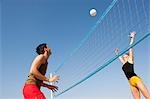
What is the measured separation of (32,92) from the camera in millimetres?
6906

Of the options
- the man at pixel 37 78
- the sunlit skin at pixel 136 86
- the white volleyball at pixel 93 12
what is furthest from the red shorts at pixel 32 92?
the white volleyball at pixel 93 12

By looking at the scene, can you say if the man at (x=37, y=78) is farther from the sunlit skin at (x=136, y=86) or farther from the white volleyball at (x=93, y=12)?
the white volleyball at (x=93, y=12)

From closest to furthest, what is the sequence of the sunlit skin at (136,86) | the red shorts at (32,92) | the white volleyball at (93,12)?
the red shorts at (32,92) < the sunlit skin at (136,86) < the white volleyball at (93,12)

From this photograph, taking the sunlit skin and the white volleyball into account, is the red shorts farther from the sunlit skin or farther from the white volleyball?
the white volleyball

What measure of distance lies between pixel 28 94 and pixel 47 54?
716mm

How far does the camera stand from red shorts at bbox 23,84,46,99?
689cm

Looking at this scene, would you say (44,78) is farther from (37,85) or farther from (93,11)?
(93,11)

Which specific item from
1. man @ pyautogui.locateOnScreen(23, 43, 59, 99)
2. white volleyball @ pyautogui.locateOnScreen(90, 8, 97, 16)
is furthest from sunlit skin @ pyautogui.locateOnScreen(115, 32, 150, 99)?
man @ pyautogui.locateOnScreen(23, 43, 59, 99)

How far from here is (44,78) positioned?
6961mm

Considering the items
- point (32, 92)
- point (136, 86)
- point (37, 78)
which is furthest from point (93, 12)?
point (32, 92)

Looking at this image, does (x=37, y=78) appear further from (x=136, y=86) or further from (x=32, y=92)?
(x=136, y=86)

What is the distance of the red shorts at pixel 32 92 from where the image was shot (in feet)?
22.6

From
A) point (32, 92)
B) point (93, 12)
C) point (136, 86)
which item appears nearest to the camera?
point (32, 92)

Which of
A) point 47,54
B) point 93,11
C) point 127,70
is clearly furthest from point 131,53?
point 47,54
